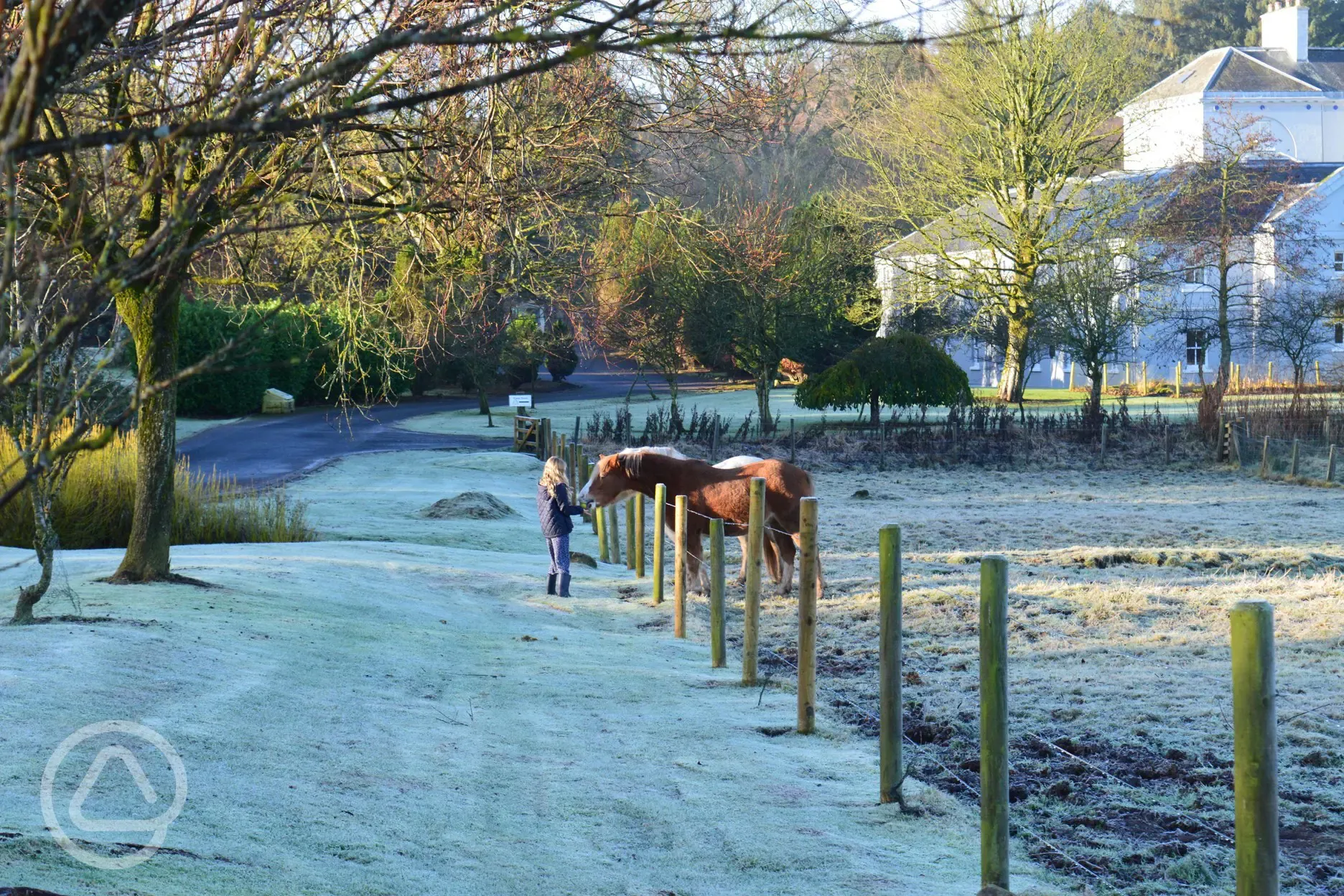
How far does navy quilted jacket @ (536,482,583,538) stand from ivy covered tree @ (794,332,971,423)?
20148mm

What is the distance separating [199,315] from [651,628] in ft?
108

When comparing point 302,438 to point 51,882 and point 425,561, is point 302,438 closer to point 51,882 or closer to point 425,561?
point 425,561

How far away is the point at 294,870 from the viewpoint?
15.5 ft

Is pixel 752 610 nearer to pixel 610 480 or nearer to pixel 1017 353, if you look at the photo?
pixel 610 480

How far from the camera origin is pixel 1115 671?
8953mm

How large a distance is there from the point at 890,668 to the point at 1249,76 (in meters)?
70.1

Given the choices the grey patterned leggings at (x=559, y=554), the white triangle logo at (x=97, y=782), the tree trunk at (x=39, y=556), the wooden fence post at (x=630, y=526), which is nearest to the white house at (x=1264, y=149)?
the wooden fence post at (x=630, y=526)

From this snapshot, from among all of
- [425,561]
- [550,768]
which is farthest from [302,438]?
[550,768]

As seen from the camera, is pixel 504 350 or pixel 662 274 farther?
pixel 504 350

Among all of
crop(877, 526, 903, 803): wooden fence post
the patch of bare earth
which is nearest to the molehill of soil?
the patch of bare earth

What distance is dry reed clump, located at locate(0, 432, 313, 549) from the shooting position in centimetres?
1608

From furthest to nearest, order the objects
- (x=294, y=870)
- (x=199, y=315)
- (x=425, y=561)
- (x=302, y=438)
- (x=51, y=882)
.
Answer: (x=199, y=315) < (x=302, y=438) < (x=425, y=561) < (x=294, y=870) < (x=51, y=882)

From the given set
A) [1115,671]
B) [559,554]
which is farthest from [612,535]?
[1115,671]

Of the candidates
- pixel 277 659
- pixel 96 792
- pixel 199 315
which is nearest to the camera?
pixel 96 792
